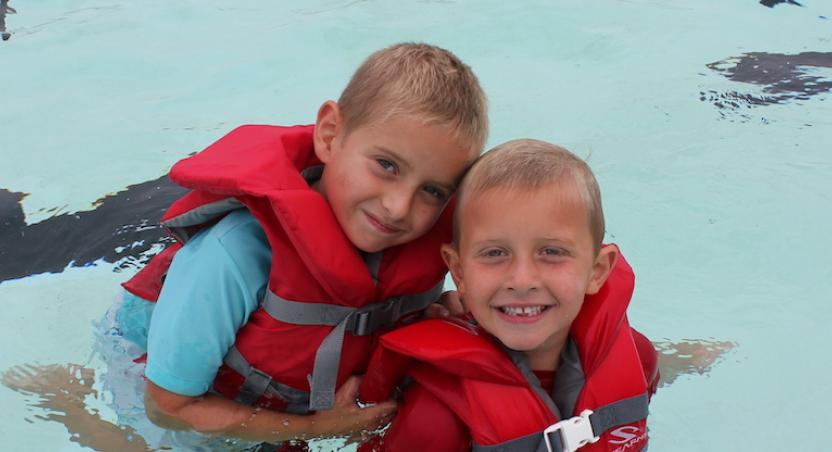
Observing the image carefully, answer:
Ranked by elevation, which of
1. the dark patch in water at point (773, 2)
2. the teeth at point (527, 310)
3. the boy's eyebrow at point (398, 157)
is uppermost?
the boy's eyebrow at point (398, 157)

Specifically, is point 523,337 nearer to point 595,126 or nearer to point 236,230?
point 236,230

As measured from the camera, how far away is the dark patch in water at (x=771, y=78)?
5727 millimetres

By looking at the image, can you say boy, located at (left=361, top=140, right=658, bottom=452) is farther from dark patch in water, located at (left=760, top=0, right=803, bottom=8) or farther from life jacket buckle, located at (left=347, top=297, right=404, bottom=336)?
dark patch in water, located at (left=760, top=0, right=803, bottom=8)

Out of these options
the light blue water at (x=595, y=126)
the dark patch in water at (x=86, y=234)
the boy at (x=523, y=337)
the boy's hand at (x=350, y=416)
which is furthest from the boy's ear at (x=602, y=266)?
the dark patch in water at (x=86, y=234)

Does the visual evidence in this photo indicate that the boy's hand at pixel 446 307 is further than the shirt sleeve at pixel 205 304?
Yes

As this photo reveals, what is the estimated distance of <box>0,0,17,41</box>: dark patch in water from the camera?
6.84 m

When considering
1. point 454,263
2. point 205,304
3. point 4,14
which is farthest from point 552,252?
point 4,14

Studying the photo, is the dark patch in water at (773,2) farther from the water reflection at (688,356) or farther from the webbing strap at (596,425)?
the webbing strap at (596,425)

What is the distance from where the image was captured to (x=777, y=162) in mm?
5012

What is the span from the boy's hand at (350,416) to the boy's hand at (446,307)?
12.2 inches

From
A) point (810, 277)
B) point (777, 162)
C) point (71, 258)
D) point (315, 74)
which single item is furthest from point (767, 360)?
point (315, 74)

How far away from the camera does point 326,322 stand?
2580 millimetres

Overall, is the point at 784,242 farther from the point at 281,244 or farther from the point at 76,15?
the point at 76,15

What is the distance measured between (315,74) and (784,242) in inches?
131
